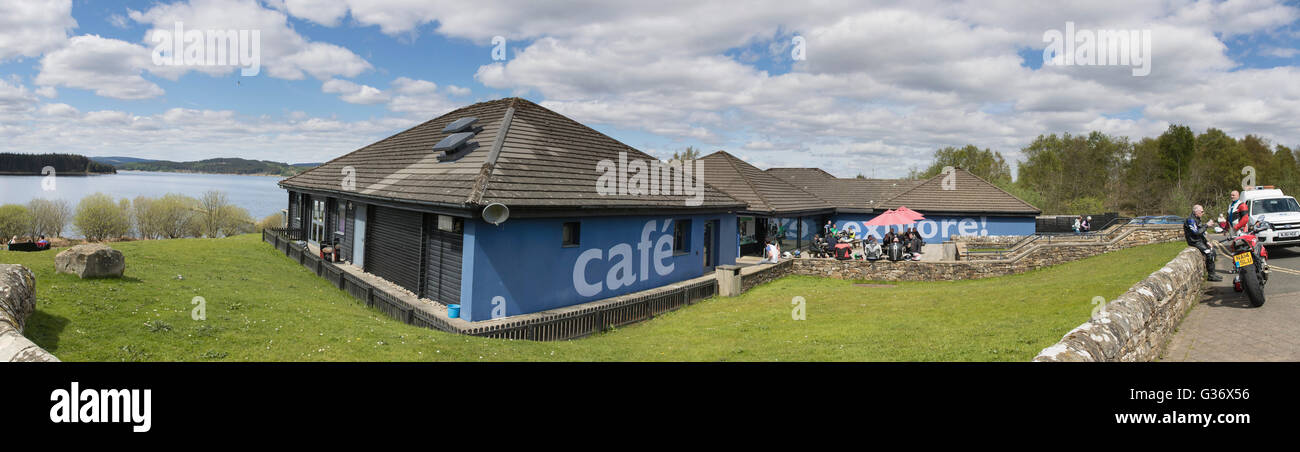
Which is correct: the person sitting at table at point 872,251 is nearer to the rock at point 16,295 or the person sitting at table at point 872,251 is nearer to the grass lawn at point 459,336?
the grass lawn at point 459,336

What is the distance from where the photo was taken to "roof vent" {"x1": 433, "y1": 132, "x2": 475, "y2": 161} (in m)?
16.8

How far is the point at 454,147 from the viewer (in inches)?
664

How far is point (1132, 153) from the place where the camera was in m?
73.3

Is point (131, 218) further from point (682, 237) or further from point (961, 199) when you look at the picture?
point (961, 199)

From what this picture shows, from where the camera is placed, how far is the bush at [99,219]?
5016 centimetres

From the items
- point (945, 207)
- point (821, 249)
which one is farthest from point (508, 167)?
point (945, 207)

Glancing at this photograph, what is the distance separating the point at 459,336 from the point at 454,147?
789 cm

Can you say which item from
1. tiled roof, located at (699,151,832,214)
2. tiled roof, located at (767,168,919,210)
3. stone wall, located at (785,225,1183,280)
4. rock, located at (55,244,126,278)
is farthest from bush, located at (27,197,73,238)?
stone wall, located at (785,225,1183,280)

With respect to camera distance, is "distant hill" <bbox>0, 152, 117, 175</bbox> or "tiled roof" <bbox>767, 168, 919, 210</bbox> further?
"distant hill" <bbox>0, 152, 117, 175</bbox>

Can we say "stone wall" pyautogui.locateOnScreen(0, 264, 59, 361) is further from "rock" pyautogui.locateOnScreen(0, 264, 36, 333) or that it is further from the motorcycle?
the motorcycle

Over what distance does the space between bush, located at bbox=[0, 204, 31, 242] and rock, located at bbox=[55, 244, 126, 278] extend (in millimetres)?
56242

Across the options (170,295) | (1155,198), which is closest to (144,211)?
(170,295)

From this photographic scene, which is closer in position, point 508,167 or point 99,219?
point 508,167
